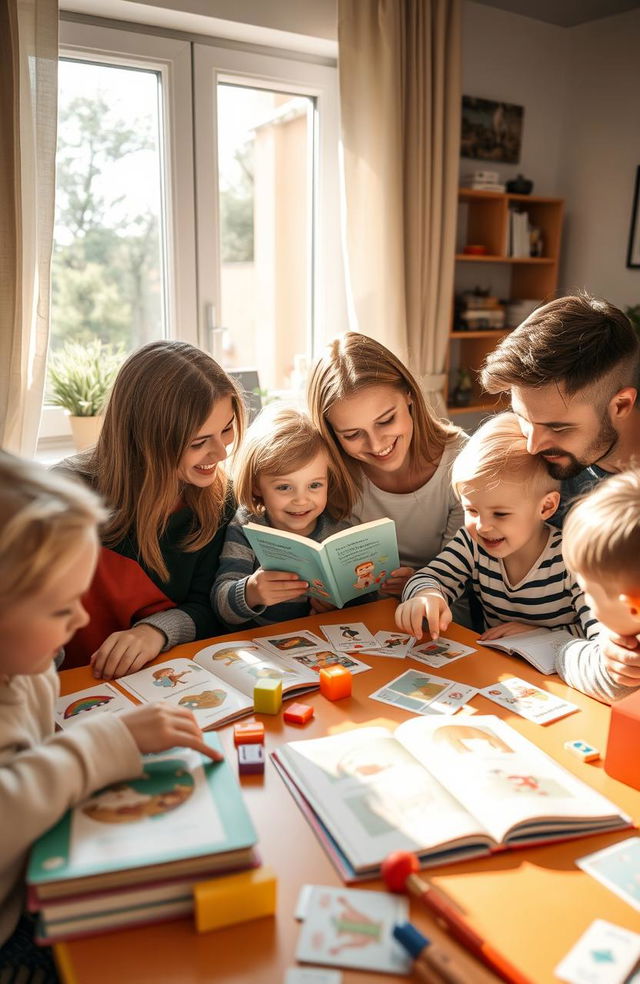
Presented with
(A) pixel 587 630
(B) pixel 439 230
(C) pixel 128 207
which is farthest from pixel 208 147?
(A) pixel 587 630

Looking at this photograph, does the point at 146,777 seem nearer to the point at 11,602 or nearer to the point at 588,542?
the point at 11,602

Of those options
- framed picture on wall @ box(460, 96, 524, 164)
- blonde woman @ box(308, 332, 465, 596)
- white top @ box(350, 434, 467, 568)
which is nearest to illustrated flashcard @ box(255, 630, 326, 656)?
blonde woman @ box(308, 332, 465, 596)

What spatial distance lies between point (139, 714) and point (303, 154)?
3.13m

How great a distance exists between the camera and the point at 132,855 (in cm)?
79

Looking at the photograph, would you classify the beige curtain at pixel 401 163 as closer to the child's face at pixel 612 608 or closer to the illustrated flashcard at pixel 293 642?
the illustrated flashcard at pixel 293 642

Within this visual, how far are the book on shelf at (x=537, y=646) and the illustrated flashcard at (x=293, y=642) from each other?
1.11 ft

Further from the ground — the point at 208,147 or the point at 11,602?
the point at 208,147

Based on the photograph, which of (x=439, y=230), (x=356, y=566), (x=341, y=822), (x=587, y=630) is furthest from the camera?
(x=439, y=230)

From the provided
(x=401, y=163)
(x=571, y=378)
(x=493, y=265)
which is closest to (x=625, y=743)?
(x=571, y=378)

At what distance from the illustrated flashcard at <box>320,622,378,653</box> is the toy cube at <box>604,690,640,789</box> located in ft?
1.72

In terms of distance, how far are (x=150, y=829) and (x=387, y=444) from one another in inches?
47.8

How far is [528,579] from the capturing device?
1606mm

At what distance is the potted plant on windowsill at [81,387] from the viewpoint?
288cm

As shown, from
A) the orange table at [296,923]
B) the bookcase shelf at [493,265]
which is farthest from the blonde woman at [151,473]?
the bookcase shelf at [493,265]
